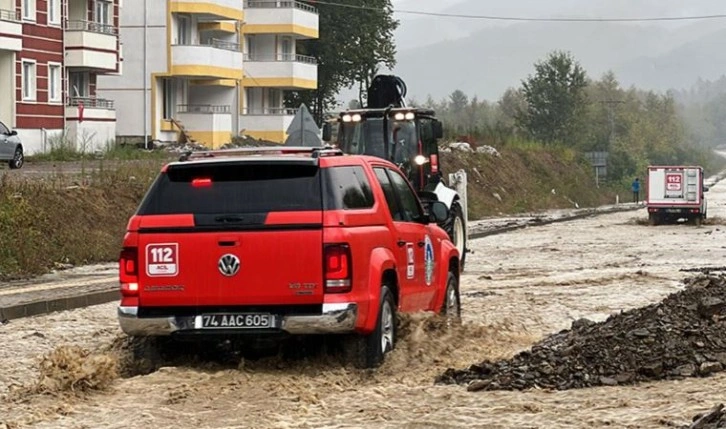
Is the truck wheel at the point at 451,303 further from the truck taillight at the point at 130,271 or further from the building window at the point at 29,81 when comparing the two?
the building window at the point at 29,81

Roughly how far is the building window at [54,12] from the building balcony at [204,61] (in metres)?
9.74

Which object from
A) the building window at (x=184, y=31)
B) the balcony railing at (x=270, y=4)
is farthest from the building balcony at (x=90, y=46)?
the balcony railing at (x=270, y=4)

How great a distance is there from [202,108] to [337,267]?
176ft

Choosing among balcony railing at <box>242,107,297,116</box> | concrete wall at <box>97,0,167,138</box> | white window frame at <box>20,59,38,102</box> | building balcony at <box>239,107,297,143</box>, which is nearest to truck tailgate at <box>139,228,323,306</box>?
white window frame at <box>20,59,38,102</box>

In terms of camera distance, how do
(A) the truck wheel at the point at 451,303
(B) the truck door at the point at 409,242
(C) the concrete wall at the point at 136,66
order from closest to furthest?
(B) the truck door at the point at 409,242 → (A) the truck wheel at the point at 451,303 → (C) the concrete wall at the point at 136,66

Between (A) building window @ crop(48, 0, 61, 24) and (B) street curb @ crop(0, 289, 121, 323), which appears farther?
(A) building window @ crop(48, 0, 61, 24)

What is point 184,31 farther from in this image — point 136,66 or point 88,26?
point 88,26

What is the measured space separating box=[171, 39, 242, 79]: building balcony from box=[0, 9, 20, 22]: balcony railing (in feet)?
43.2

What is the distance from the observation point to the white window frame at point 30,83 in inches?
1912

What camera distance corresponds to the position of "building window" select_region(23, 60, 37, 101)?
4875 centimetres

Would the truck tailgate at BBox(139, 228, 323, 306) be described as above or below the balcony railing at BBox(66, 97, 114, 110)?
below

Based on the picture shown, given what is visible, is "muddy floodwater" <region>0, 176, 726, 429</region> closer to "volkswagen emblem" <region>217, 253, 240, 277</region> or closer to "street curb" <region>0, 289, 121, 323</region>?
"street curb" <region>0, 289, 121, 323</region>

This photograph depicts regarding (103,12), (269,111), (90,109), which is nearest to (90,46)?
(90,109)

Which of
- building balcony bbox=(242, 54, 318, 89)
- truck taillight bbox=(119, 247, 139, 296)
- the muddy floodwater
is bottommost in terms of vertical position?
the muddy floodwater
